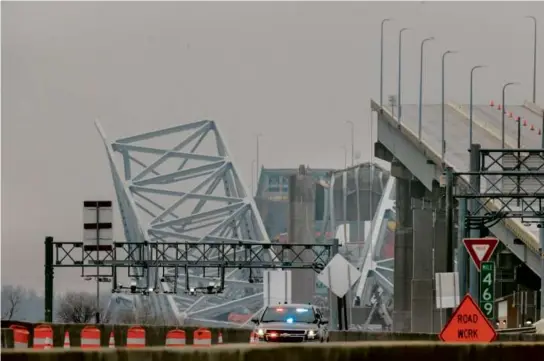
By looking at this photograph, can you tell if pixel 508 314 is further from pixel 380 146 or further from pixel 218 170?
pixel 218 170

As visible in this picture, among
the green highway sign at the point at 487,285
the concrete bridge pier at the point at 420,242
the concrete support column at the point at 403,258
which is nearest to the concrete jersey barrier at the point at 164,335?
the green highway sign at the point at 487,285

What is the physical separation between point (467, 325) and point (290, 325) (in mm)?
8935

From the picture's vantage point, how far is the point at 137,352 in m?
17.8

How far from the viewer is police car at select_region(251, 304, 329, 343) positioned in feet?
122

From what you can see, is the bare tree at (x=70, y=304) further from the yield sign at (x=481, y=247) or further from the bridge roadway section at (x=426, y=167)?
the yield sign at (x=481, y=247)

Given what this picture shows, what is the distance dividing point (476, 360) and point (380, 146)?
3724 inches

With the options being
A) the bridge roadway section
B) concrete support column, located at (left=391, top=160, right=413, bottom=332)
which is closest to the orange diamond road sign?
the bridge roadway section

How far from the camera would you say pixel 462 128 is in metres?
119

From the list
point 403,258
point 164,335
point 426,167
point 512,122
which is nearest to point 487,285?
point 164,335

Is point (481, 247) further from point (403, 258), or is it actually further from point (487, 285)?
point (403, 258)

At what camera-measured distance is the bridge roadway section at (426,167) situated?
10343 cm

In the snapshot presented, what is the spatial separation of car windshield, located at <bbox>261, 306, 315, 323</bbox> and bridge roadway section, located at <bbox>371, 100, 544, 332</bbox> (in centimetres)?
5071

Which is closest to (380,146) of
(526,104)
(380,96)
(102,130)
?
(380,96)

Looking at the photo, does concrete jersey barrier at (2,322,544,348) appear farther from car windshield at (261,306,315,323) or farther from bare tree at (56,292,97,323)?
bare tree at (56,292,97,323)
